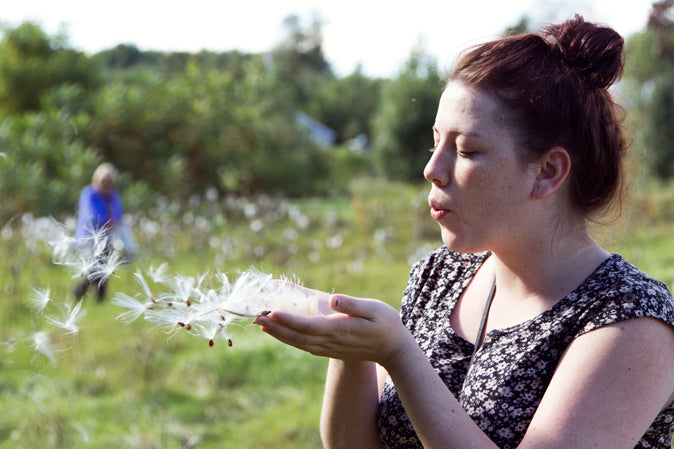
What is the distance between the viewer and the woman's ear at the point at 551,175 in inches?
69.0

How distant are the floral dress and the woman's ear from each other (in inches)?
9.4

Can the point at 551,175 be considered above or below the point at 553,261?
above

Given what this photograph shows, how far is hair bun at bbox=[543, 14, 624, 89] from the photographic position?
1.78m

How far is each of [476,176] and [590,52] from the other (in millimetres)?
461

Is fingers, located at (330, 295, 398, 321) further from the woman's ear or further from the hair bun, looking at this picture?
the hair bun

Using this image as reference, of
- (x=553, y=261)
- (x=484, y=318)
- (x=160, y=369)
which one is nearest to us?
(x=553, y=261)

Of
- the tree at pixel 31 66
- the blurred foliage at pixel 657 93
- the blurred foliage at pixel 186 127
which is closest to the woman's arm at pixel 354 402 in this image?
the blurred foliage at pixel 186 127

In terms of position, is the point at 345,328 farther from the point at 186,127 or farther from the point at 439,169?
the point at 186,127

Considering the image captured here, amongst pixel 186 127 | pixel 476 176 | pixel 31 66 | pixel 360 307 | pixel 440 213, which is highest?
pixel 476 176

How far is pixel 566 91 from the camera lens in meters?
1.75

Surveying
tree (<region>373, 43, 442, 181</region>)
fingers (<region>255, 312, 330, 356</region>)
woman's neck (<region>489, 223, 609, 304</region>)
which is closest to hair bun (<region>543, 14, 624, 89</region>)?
woman's neck (<region>489, 223, 609, 304</region>)

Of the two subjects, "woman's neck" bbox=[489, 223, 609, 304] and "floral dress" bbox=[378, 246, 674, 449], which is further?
"woman's neck" bbox=[489, 223, 609, 304]

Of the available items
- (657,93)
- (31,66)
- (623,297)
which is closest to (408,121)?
(657,93)

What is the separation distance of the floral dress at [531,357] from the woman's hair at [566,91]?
258mm
